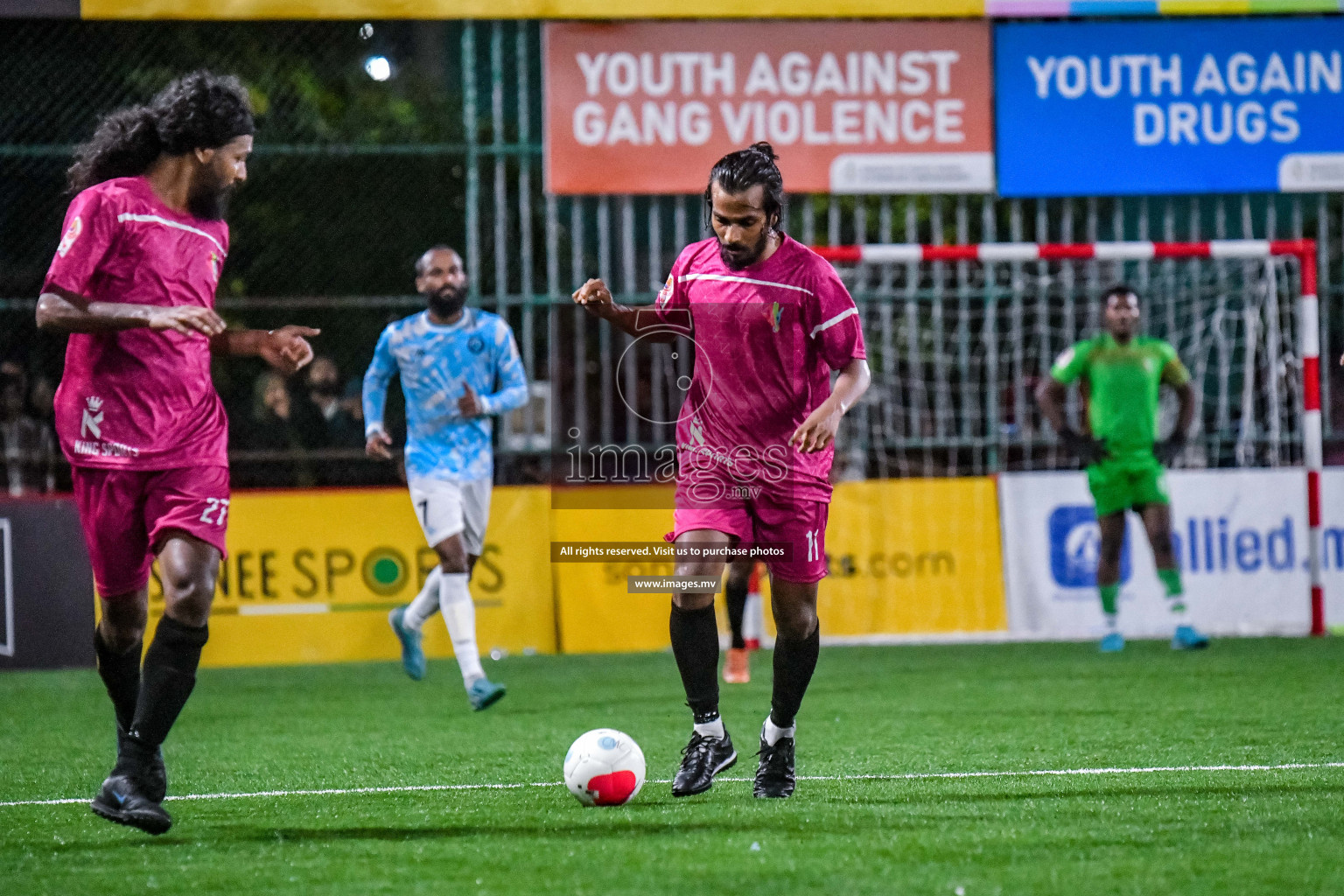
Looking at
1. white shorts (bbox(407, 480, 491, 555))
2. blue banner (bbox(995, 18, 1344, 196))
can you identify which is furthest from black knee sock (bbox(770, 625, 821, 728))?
blue banner (bbox(995, 18, 1344, 196))

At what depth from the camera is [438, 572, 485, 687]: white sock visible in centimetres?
870

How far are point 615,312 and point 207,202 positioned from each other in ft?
4.13

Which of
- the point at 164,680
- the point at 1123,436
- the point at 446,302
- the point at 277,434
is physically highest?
the point at 446,302

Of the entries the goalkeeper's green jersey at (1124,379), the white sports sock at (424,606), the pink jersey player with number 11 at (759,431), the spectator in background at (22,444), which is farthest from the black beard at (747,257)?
the spectator in background at (22,444)

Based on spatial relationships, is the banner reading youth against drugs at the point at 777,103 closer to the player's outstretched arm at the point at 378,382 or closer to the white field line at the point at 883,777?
the player's outstretched arm at the point at 378,382

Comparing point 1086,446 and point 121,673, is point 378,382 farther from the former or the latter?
point 1086,446

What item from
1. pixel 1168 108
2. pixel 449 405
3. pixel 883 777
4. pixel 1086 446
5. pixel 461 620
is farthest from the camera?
pixel 1168 108

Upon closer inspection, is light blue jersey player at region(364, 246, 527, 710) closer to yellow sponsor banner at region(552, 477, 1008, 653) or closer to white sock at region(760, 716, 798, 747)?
yellow sponsor banner at region(552, 477, 1008, 653)

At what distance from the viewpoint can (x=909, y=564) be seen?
12.2 meters

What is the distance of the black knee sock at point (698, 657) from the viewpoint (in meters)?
5.55

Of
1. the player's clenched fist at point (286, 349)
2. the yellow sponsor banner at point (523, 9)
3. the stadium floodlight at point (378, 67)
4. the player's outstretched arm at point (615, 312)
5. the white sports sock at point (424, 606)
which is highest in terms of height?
the yellow sponsor banner at point (523, 9)

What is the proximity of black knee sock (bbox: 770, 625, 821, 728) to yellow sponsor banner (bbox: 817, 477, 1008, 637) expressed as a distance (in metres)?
6.58

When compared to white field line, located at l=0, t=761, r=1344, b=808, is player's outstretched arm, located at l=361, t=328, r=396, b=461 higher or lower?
higher

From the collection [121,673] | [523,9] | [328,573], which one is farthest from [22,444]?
[121,673]
